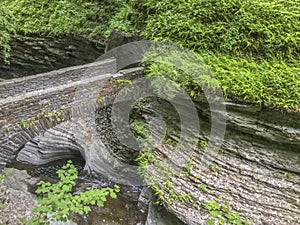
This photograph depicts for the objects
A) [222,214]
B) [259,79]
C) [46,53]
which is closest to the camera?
[222,214]

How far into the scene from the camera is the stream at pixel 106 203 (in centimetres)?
433

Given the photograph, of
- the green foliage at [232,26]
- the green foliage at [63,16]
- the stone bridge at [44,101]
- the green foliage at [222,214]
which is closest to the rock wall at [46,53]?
the green foliage at [63,16]

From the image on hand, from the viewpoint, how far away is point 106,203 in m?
4.65

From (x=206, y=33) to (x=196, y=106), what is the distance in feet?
3.78

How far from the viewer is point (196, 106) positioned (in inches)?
139

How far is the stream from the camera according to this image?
433 centimetres

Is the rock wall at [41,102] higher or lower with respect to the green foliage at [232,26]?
lower

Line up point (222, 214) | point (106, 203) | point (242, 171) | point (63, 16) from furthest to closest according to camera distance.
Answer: point (63, 16) → point (106, 203) → point (242, 171) → point (222, 214)

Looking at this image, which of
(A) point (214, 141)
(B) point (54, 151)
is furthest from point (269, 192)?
(B) point (54, 151)

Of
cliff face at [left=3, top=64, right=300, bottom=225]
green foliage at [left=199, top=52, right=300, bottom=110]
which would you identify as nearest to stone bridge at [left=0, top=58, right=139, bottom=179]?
cliff face at [left=3, top=64, right=300, bottom=225]

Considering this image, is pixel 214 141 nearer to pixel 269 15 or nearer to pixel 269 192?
pixel 269 192

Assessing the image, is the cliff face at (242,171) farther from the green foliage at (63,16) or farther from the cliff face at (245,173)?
the green foliage at (63,16)

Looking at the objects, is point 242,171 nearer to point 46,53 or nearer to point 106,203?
point 106,203

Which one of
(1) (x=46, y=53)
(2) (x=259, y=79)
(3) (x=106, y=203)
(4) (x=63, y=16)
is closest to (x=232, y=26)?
(2) (x=259, y=79)
